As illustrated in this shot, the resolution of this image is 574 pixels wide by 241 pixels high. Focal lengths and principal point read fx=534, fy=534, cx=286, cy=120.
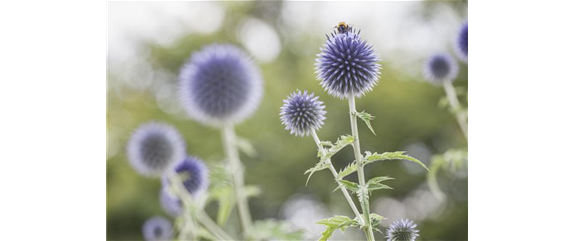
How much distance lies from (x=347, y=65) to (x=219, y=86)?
30.1 inches

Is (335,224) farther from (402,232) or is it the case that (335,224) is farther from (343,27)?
(343,27)

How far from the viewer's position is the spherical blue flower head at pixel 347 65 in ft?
3.94

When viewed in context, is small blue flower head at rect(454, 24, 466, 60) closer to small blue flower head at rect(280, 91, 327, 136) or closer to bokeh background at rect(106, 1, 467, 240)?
small blue flower head at rect(280, 91, 327, 136)

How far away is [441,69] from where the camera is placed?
7.16 ft

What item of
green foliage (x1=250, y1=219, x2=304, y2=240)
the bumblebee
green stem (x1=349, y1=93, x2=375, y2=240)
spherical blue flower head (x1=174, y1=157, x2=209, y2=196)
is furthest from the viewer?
spherical blue flower head (x1=174, y1=157, x2=209, y2=196)

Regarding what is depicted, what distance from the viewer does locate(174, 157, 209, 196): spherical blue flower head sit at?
6.13ft

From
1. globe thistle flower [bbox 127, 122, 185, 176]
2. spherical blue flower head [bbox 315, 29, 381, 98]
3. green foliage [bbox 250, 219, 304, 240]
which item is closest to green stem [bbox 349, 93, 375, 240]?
spherical blue flower head [bbox 315, 29, 381, 98]

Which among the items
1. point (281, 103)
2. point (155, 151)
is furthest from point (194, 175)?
point (281, 103)

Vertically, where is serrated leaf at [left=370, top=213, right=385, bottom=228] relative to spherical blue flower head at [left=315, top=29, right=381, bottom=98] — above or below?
below

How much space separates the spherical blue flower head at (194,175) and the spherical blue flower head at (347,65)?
0.79 m

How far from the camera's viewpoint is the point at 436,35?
21.6ft

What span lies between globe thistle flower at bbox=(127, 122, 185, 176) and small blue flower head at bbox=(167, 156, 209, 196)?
0.39 feet
